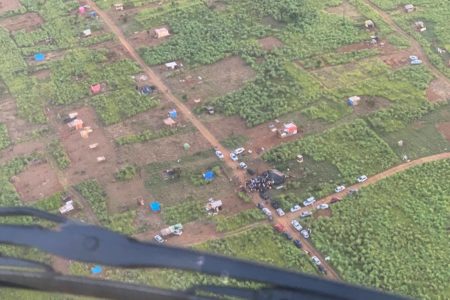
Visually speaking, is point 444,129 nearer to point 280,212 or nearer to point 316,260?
point 280,212

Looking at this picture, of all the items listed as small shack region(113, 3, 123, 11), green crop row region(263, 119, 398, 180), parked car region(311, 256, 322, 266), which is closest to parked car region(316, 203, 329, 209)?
green crop row region(263, 119, 398, 180)

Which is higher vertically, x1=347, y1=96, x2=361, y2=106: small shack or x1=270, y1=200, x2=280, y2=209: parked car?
x1=347, y1=96, x2=361, y2=106: small shack

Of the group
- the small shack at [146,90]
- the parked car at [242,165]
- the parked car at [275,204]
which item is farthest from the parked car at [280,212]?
the small shack at [146,90]

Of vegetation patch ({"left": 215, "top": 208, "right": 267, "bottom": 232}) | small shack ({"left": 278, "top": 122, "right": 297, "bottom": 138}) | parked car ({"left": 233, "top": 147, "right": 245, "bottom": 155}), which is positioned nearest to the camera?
vegetation patch ({"left": 215, "top": 208, "right": 267, "bottom": 232})

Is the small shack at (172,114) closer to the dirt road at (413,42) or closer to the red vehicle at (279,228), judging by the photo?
the red vehicle at (279,228)

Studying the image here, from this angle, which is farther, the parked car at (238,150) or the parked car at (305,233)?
the parked car at (238,150)

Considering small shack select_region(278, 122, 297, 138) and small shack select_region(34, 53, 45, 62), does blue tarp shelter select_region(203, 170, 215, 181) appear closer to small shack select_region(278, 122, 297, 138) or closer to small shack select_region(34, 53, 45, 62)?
small shack select_region(278, 122, 297, 138)

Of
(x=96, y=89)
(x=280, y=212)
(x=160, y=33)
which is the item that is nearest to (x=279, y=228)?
(x=280, y=212)
